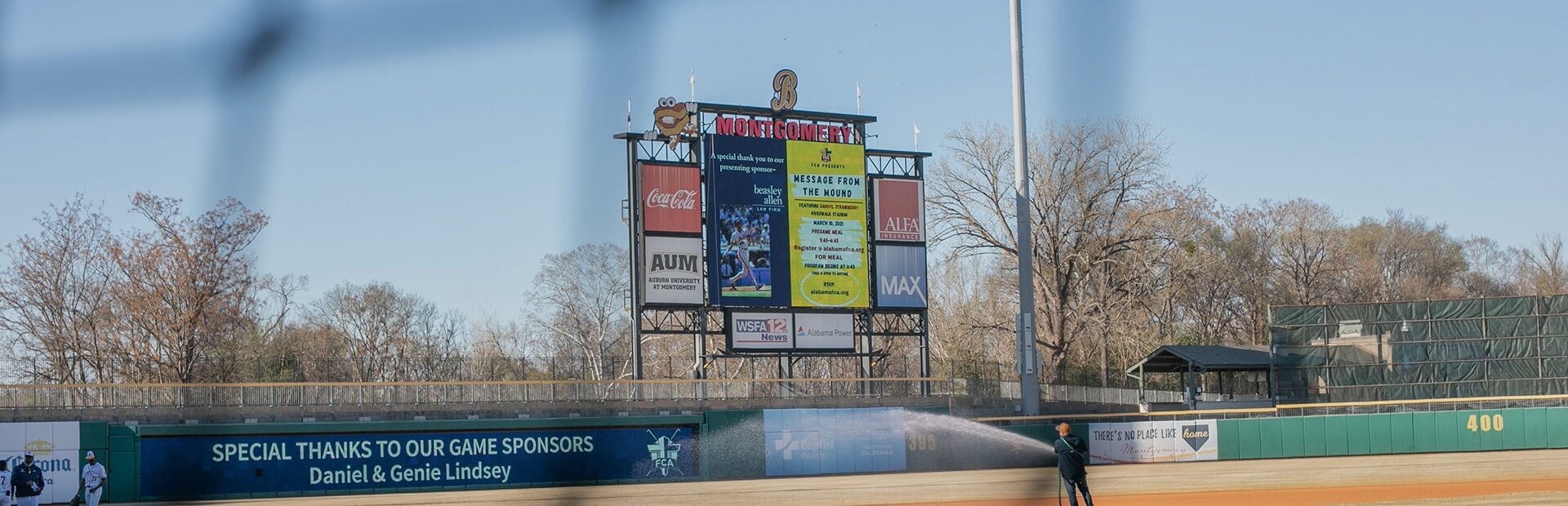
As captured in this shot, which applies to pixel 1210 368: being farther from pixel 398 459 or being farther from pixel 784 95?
pixel 398 459

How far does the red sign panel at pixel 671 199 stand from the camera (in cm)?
3941

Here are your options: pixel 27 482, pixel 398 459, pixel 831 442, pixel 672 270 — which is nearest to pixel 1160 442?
pixel 831 442

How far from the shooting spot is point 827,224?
40.7 metres

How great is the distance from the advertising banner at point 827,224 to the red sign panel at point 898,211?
Result: 1.10m

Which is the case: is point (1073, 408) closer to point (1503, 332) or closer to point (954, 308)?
point (1503, 332)

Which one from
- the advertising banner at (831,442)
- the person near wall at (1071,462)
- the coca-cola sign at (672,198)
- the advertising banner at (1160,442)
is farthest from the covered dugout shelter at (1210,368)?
the person near wall at (1071,462)

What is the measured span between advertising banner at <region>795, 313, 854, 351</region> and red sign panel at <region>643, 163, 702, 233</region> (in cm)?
413

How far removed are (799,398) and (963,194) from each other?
1304 cm

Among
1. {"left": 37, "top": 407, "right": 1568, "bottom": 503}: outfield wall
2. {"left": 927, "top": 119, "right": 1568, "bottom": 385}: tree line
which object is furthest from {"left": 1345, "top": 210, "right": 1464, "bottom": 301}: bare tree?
{"left": 37, "top": 407, "right": 1568, "bottom": 503}: outfield wall

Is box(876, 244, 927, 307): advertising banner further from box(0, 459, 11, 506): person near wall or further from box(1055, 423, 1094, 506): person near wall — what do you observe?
box(0, 459, 11, 506): person near wall

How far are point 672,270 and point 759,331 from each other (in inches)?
124

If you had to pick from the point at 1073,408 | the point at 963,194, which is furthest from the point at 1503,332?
the point at 963,194

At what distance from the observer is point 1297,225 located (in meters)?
71.9

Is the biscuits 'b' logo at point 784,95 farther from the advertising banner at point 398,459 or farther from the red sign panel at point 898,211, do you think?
the advertising banner at point 398,459
